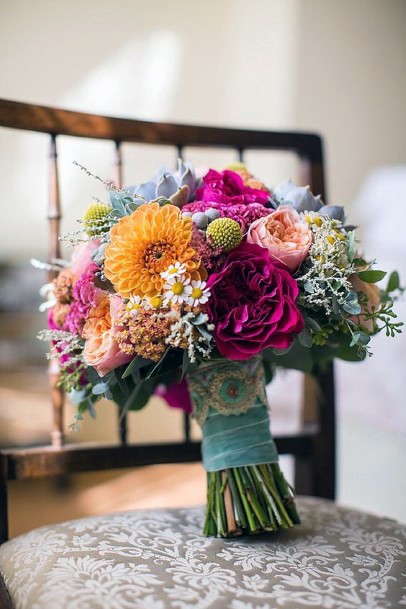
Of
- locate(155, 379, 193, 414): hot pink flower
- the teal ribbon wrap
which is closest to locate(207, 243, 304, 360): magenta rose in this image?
the teal ribbon wrap

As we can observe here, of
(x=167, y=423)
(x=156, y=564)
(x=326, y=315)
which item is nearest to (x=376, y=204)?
(x=167, y=423)

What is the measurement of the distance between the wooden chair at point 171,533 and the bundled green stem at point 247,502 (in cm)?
2

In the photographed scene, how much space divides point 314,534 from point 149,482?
0.95m

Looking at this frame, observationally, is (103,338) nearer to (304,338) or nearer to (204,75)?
(304,338)

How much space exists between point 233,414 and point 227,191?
271mm

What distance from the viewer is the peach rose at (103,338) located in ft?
2.33

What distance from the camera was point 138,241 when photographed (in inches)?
27.7

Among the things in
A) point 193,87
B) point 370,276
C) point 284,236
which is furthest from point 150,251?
point 193,87

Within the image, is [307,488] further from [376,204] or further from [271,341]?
[376,204]

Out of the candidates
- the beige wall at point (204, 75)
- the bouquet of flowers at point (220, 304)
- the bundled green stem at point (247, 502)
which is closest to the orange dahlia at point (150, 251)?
the bouquet of flowers at point (220, 304)

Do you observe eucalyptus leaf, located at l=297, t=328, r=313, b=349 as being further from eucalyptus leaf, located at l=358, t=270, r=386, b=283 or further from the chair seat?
the chair seat

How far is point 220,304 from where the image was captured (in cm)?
70

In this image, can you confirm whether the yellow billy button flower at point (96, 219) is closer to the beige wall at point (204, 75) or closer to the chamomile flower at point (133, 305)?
the chamomile flower at point (133, 305)

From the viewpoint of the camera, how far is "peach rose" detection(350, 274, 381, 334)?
79 cm
